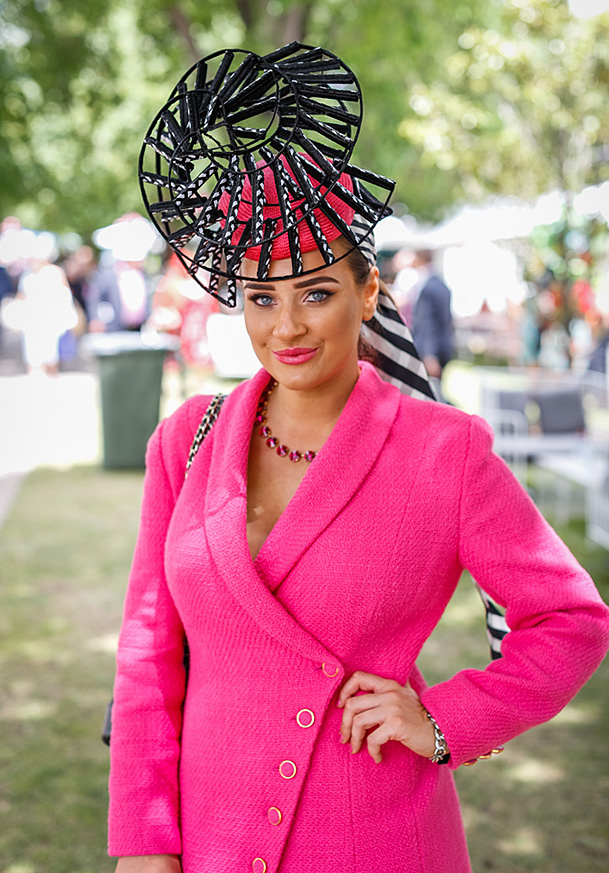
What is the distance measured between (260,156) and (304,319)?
31cm

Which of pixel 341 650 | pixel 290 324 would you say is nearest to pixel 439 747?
pixel 341 650

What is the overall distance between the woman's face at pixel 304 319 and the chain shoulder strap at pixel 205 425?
20cm

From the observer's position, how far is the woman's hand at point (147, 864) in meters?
1.73

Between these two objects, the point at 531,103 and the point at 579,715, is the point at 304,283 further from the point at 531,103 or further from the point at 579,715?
the point at 531,103

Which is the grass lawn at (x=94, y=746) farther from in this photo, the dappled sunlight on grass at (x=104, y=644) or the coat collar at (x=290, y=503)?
the coat collar at (x=290, y=503)

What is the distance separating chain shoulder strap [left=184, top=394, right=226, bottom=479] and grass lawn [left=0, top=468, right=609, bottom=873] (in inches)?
94.6

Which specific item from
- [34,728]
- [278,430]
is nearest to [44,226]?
[34,728]

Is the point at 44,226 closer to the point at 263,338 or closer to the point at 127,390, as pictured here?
the point at 127,390

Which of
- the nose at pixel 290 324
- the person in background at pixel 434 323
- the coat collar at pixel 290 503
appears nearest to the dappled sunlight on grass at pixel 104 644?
the coat collar at pixel 290 503

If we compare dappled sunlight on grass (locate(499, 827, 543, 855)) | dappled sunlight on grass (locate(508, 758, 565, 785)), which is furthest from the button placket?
dappled sunlight on grass (locate(508, 758, 565, 785))

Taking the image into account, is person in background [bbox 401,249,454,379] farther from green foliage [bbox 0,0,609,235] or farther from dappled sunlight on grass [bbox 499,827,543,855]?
dappled sunlight on grass [bbox 499,827,543,855]

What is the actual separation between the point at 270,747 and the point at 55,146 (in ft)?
90.4

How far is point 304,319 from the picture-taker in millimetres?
1748

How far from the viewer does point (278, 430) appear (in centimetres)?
196
